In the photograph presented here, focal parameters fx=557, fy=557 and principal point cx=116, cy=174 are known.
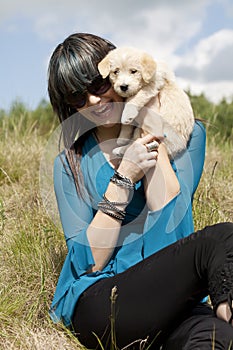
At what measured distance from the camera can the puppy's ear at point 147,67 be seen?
2.31 meters

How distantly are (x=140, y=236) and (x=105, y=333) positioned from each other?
1.36 feet

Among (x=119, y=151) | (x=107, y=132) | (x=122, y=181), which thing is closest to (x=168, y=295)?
(x=122, y=181)

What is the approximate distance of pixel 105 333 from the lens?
204 cm

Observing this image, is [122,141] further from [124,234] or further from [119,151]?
[124,234]

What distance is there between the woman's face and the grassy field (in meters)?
0.62

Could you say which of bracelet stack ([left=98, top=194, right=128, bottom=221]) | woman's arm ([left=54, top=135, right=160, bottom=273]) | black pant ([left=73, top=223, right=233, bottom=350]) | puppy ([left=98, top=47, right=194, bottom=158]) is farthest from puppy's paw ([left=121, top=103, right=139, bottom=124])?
black pant ([left=73, top=223, right=233, bottom=350])

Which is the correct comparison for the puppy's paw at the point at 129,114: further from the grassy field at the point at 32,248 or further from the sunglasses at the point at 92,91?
the grassy field at the point at 32,248

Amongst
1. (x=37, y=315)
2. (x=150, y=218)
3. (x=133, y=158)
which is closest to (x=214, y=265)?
(x=150, y=218)

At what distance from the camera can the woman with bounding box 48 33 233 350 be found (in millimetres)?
1960

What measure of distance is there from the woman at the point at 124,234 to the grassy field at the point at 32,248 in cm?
13

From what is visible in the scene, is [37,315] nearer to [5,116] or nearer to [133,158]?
[133,158]

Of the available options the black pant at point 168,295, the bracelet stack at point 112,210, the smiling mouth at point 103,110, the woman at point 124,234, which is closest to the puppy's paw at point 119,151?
the woman at point 124,234

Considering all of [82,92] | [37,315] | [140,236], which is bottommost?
[37,315]

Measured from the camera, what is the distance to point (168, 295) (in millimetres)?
1976
